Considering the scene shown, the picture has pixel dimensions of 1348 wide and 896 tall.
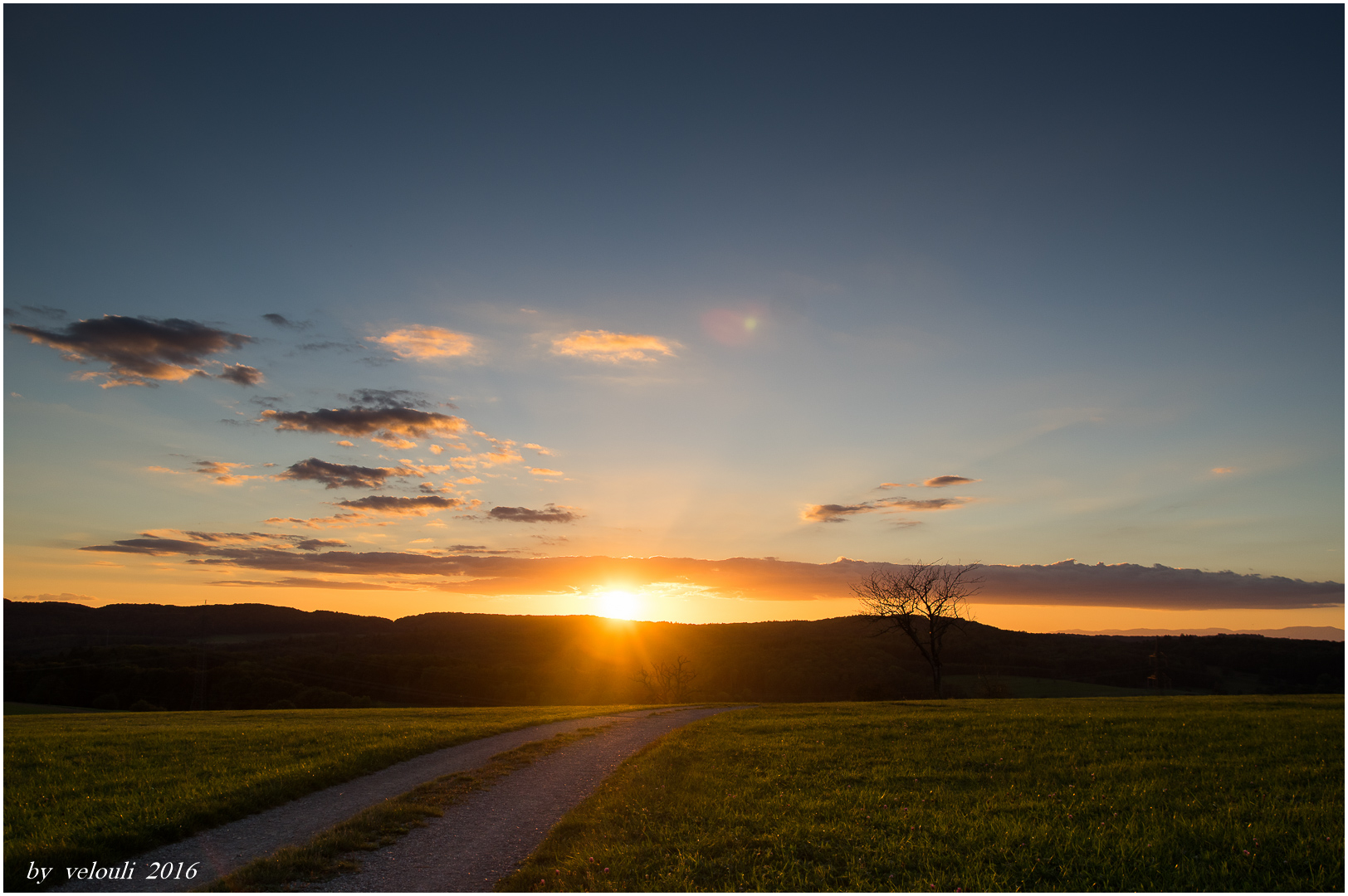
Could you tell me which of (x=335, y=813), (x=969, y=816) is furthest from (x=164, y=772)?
(x=969, y=816)

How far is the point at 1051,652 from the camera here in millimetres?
140375

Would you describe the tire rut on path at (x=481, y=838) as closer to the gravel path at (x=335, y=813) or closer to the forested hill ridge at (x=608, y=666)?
the gravel path at (x=335, y=813)

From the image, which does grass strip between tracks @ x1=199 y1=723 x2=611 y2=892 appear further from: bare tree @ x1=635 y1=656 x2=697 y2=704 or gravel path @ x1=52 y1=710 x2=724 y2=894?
bare tree @ x1=635 y1=656 x2=697 y2=704

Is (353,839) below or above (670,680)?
above

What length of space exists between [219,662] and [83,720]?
105 meters

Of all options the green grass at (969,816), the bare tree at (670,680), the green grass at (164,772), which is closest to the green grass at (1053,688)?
the bare tree at (670,680)

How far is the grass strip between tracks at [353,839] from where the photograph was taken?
8.67m

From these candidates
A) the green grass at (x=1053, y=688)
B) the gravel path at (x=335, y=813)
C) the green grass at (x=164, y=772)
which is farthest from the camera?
the green grass at (x=1053, y=688)

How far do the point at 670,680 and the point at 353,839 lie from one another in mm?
94647

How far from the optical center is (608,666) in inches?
4879

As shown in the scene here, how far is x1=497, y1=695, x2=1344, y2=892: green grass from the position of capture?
835 cm

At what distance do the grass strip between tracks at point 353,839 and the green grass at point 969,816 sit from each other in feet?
8.09

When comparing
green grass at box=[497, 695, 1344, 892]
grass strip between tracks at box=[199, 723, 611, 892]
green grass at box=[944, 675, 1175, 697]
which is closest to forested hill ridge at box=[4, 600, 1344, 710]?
→ green grass at box=[944, 675, 1175, 697]

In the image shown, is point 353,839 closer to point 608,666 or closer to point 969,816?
point 969,816
